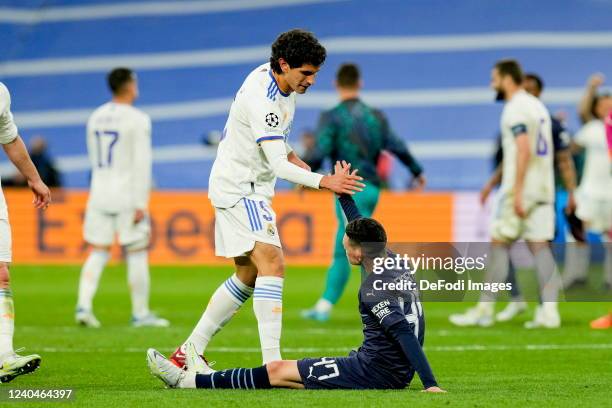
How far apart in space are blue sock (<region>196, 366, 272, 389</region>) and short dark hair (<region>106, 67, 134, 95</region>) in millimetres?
5301

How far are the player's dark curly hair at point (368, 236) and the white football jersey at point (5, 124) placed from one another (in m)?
2.23

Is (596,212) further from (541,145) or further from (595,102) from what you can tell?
(541,145)

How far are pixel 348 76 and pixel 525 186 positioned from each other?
203cm

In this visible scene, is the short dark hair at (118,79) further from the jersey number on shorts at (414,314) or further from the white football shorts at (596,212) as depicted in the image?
the white football shorts at (596,212)

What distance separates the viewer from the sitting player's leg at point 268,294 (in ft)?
23.4

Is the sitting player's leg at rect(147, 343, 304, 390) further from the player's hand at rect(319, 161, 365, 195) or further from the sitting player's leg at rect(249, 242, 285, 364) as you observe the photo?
the player's hand at rect(319, 161, 365, 195)

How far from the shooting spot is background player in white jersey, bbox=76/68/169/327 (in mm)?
11438

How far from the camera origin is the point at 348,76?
466 inches

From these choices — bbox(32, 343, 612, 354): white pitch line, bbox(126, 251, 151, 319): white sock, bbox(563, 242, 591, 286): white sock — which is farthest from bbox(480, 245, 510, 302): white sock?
bbox(126, 251, 151, 319): white sock

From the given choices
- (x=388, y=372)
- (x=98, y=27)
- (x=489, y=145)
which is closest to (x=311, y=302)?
(x=388, y=372)

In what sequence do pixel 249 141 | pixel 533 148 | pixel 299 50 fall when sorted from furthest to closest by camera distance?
pixel 533 148 < pixel 249 141 < pixel 299 50

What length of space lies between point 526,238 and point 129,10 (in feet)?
61.1

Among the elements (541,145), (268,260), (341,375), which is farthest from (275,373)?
(541,145)

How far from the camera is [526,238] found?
11.3 metres
